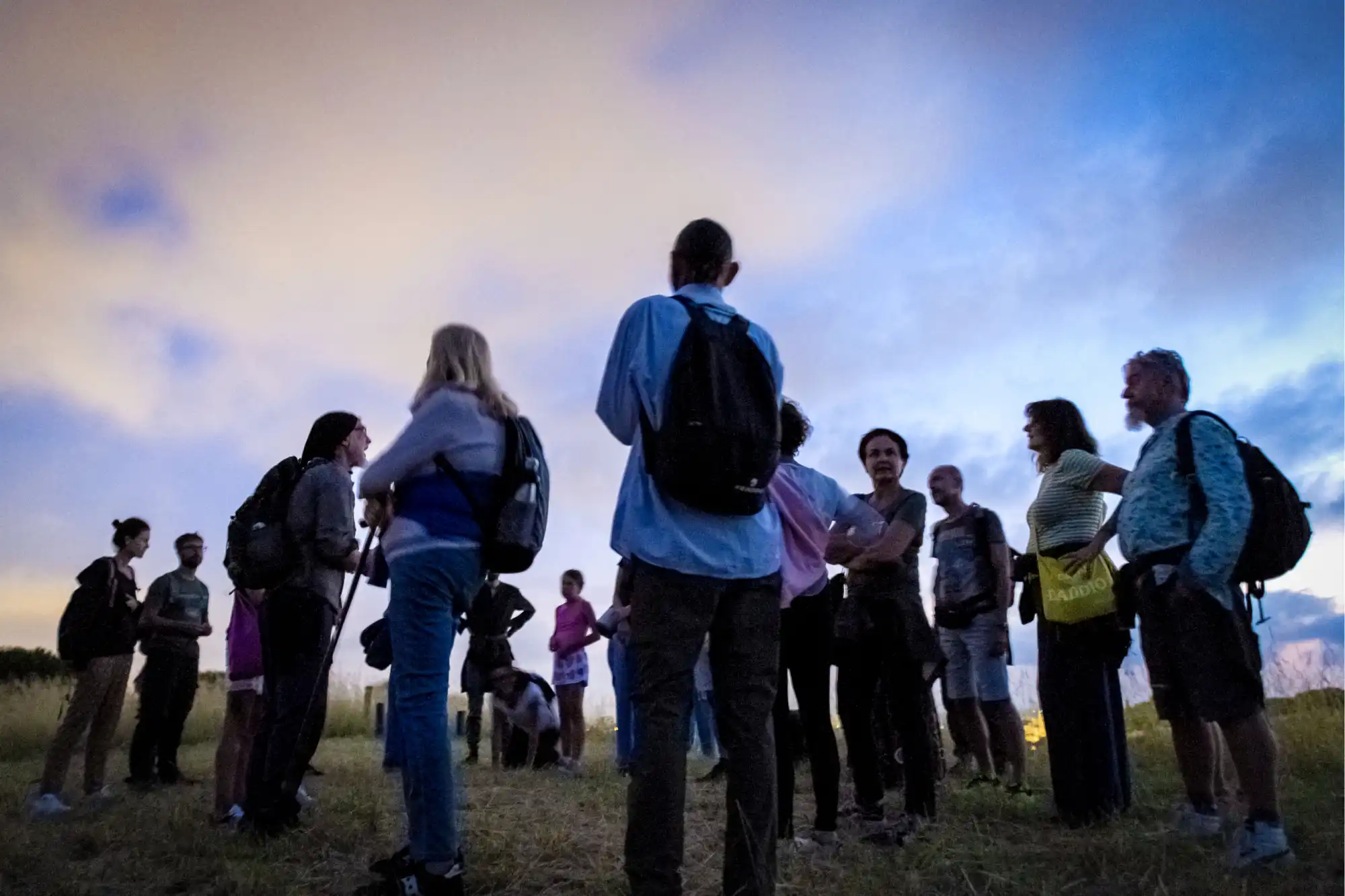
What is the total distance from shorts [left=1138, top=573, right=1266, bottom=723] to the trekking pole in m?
3.50

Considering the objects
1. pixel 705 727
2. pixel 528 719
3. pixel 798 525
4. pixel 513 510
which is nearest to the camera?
pixel 513 510

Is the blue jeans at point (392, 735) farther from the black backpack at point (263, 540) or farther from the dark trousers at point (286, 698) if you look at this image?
the black backpack at point (263, 540)

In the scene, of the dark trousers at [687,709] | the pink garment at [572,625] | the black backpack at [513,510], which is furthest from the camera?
the pink garment at [572,625]

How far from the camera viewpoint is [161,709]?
7.60 m

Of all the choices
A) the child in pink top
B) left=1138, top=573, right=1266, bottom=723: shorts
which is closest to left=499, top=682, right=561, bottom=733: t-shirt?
the child in pink top

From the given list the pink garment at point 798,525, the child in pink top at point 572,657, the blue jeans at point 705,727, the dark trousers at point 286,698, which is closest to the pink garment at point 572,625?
the child in pink top at point 572,657

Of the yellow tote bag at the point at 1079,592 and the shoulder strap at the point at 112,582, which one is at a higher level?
the shoulder strap at the point at 112,582

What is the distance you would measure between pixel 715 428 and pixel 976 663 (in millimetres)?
4042

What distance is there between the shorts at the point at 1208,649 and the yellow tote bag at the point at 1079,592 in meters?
0.50

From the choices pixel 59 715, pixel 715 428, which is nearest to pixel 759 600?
pixel 715 428

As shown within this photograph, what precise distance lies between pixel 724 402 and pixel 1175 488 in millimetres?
2372

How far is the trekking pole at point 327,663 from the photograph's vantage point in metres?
4.37

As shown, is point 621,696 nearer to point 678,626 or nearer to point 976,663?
point 976,663

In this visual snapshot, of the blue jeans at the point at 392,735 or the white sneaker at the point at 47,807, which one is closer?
the blue jeans at the point at 392,735
